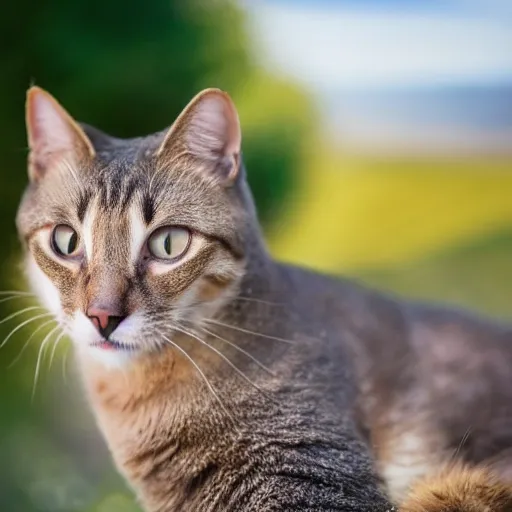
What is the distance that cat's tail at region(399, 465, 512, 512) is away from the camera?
842mm

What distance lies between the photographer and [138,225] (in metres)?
0.89

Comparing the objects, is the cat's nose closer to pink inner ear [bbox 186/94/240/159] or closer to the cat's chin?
the cat's chin

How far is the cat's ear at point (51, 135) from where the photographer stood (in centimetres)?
93

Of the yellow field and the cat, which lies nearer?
the cat

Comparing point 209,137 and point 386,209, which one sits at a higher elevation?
point 386,209

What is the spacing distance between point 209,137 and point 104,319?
0.86 feet

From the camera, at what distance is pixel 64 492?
1239 mm

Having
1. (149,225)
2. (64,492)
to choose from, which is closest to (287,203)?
(149,225)

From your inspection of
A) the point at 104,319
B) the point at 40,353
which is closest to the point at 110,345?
the point at 104,319

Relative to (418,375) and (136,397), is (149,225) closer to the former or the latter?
(136,397)

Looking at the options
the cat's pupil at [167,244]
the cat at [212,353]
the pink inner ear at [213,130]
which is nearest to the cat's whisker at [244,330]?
the cat at [212,353]

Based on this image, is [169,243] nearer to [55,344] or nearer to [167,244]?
[167,244]

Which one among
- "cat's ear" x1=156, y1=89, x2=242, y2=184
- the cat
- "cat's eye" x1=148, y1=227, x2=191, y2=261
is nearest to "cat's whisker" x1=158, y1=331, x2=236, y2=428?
the cat

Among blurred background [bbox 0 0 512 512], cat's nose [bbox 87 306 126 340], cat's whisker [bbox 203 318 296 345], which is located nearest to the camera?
cat's nose [bbox 87 306 126 340]
